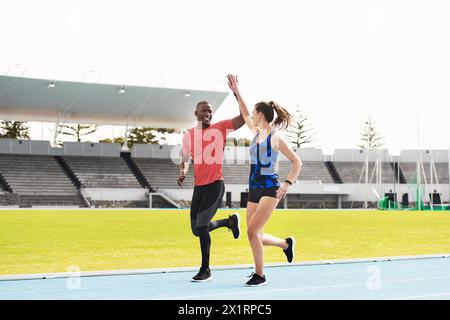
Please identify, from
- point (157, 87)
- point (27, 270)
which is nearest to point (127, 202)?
point (157, 87)

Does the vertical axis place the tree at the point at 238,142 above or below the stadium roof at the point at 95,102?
below

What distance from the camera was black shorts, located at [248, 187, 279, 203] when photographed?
24.0ft

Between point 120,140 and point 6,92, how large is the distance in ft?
112

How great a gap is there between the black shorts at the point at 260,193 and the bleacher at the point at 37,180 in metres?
45.8

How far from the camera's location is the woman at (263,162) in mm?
7316

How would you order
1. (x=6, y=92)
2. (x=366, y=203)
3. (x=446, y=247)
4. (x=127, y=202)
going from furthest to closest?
(x=366, y=203) → (x=127, y=202) → (x=6, y=92) → (x=446, y=247)

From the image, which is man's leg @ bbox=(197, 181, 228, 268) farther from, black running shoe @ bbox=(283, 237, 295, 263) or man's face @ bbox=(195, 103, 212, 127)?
black running shoe @ bbox=(283, 237, 295, 263)

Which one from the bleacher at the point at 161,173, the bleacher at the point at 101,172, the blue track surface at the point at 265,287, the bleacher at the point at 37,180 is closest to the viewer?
the blue track surface at the point at 265,287

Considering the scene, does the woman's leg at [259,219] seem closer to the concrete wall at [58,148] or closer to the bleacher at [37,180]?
the bleacher at [37,180]

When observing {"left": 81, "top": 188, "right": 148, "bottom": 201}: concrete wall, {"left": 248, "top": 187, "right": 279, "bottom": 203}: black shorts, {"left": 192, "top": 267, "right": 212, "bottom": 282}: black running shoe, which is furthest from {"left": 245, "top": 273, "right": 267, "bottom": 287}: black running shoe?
{"left": 81, "top": 188, "right": 148, "bottom": 201}: concrete wall

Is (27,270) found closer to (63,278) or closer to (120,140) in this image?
(63,278)

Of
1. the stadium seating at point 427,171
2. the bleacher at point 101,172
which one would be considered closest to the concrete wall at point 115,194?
the bleacher at point 101,172
